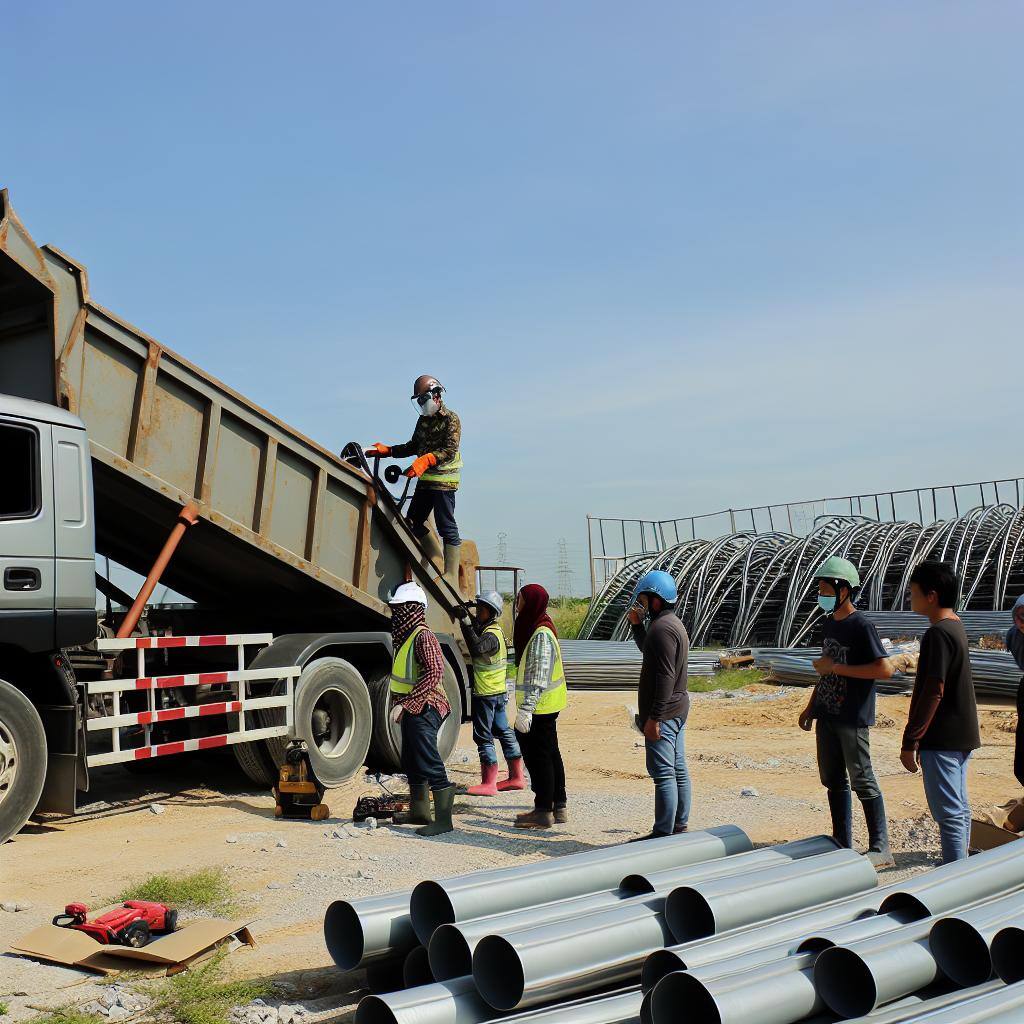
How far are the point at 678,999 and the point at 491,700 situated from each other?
5.43 meters

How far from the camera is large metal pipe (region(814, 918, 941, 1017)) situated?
12.0 ft

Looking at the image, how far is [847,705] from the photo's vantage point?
20.4 feet

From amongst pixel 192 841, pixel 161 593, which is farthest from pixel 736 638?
pixel 192 841

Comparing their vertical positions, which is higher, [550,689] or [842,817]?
[550,689]

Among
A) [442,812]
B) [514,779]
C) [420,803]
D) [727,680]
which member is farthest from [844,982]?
[727,680]

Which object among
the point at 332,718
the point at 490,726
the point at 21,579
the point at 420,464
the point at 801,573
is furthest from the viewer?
the point at 801,573

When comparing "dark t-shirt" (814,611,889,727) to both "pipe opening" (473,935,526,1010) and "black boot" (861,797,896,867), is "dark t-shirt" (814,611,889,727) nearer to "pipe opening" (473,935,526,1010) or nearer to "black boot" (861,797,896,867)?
"black boot" (861,797,896,867)

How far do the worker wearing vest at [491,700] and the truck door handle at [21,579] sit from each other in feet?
10.6

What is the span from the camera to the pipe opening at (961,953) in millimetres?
3891

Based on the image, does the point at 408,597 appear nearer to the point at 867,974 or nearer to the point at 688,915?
the point at 688,915

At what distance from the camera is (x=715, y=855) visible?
17.8 feet

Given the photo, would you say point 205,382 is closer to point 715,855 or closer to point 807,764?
point 715,855

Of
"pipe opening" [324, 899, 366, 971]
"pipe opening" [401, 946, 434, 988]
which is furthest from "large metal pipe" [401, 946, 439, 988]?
"pipe opening" [324, 899, 366, 971]

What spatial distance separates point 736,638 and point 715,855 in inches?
669
